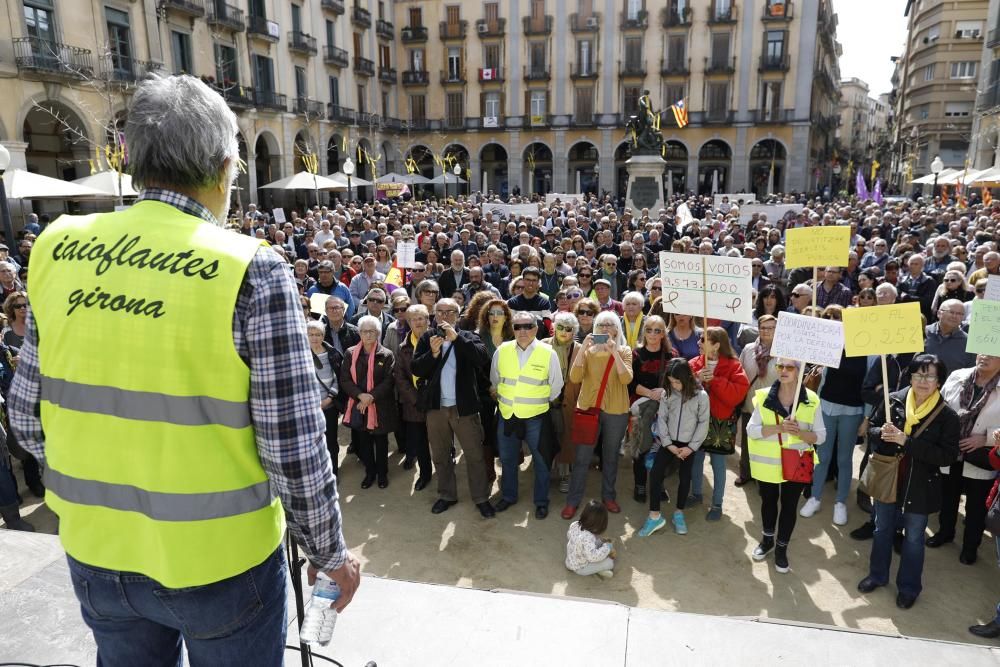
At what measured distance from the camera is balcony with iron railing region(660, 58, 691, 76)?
39.2 meters

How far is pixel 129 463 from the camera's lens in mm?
1408

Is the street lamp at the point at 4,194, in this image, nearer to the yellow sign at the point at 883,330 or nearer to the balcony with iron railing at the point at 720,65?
the yellow sign at the point at 883,330

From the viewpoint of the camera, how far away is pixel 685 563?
463cm

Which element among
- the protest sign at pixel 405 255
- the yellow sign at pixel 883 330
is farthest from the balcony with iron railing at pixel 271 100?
the yellow sign at pixel 883 330

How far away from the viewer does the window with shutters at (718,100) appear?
129 ft

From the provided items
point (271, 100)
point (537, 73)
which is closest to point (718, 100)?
point (537, 73)

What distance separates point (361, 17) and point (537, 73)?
436 inches

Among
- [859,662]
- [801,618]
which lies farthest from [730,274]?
[859,662]

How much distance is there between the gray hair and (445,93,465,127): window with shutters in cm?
4380

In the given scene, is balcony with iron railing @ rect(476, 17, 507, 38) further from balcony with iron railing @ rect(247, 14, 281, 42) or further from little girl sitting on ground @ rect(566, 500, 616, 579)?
little girl sitting on ground @ rect(566, 500, 616, 579)

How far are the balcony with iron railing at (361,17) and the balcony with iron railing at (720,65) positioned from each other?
2020 cm

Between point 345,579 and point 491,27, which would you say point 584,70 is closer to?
point 491,27

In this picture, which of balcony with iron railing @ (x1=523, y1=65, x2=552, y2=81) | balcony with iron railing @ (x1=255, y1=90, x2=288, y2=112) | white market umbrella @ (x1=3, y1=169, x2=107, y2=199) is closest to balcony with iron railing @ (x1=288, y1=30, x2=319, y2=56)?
balcony with iron railing @ (x1=255, y1=90, x2=288, y2=112)

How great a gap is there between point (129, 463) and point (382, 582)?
1.91 meters
